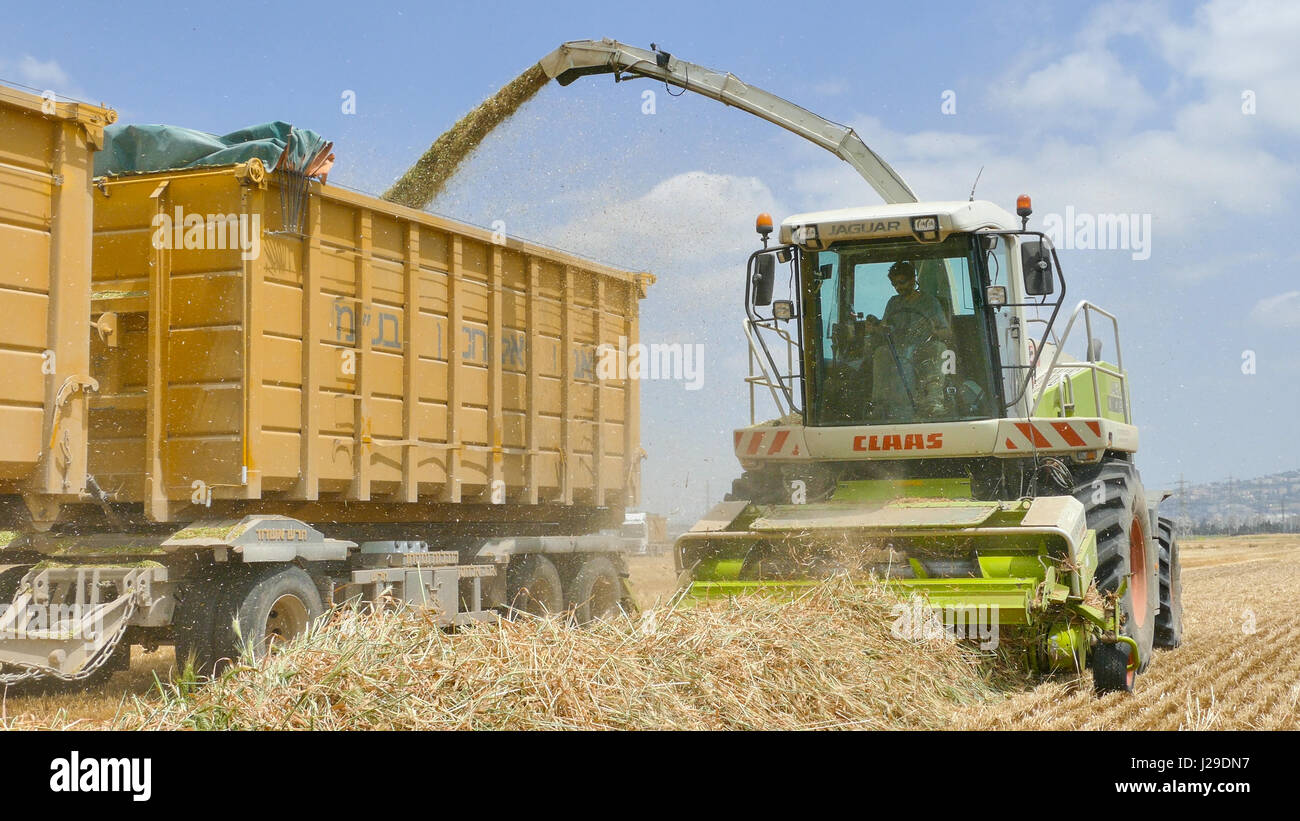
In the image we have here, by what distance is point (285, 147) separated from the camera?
27.1 ft

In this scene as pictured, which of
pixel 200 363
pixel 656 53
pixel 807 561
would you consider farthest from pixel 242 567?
pixel 656 53

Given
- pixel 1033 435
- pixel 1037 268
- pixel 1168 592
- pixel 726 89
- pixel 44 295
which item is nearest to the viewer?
pixel 44 295

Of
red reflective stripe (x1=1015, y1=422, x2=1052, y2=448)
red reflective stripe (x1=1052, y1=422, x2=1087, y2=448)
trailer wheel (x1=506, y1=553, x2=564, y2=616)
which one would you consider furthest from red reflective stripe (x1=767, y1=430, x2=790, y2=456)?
trailer wheel (x1=506, y1=553, x2=564, y2=616)

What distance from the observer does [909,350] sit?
828cm

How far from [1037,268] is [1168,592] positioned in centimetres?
371

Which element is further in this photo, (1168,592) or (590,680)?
(1168,592)

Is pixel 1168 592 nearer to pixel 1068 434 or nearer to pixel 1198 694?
pixel 1068 434

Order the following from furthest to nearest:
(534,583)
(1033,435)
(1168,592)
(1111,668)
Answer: (534,583) → (1168,592) → (1033,435) → (1111,668)

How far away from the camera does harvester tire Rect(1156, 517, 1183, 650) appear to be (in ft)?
32.2

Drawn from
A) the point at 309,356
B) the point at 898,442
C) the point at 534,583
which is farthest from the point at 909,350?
the point at 534,583

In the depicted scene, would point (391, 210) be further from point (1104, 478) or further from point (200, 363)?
point (1104, 478)

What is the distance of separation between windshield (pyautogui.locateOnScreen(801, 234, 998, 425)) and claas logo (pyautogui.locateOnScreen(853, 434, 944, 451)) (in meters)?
0.17

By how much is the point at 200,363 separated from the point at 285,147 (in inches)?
59.8

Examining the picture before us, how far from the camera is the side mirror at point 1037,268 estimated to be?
757cm
